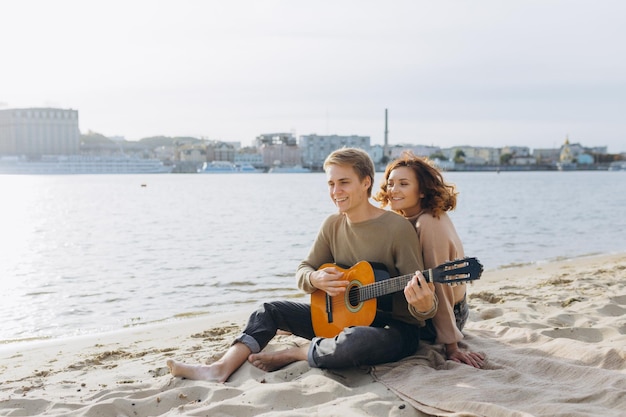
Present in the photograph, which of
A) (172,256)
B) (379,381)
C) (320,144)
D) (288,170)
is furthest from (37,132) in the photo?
(379,381)

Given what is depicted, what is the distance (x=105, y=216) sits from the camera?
26906mm

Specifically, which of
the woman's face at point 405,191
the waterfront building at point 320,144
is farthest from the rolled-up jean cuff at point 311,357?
the waterfront building at point 320,144

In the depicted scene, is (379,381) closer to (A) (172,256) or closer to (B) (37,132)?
(A) (172,256)

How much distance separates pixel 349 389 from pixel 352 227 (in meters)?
0.95

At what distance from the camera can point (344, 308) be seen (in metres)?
3.93

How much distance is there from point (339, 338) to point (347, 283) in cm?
32

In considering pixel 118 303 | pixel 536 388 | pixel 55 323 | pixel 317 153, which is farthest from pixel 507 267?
pixel 317 153

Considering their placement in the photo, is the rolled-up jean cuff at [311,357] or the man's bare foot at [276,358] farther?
the man's bare foot at [276,358]

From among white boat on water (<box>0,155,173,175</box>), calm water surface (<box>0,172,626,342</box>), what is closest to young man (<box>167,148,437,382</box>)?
calm water surface (<box>0,172,626,342</box>)

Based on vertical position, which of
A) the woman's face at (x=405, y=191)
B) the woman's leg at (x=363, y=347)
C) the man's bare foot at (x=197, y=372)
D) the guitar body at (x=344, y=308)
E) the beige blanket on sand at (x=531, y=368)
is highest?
the woman's face at (x=405, y=191)

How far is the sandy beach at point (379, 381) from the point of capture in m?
3.19

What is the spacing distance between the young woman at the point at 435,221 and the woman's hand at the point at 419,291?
1.29 feet

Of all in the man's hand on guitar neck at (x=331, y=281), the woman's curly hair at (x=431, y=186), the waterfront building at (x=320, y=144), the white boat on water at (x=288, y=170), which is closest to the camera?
the man's hand on guitar neck at (x=331, y=281)

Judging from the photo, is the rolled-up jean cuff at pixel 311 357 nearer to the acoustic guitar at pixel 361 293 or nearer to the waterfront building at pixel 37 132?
the acoustic guitar at pixel 361 293
